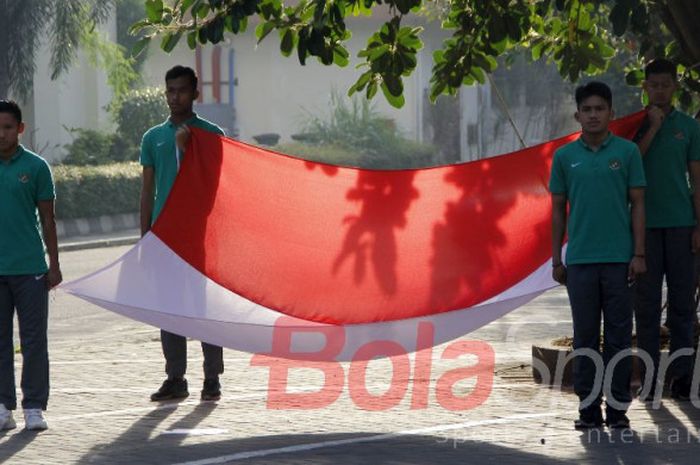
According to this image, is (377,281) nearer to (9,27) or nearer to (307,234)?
(307,234)

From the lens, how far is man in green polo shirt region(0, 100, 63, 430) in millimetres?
9289

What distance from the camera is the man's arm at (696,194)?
9.62m

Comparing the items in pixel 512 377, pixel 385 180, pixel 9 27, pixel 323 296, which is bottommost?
pixel 512 377

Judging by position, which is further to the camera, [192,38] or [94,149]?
[94,149]

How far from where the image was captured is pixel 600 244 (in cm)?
891

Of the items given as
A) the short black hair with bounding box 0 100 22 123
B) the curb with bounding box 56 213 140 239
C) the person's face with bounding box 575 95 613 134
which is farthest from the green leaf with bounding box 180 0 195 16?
the curb with bounding box 56 213 140 239

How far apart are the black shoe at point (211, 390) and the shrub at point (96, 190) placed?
2643 cm

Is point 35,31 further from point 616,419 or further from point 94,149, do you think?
point 616,419

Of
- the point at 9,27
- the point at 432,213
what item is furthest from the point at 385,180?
the point at 9,27

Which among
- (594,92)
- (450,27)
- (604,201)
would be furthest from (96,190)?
(604,201)

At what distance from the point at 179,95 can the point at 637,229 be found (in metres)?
3.07

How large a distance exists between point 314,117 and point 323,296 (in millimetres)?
47653

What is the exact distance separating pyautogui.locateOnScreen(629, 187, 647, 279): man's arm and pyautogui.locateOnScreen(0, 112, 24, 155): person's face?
3435 millimetres

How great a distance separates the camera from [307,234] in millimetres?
9836
